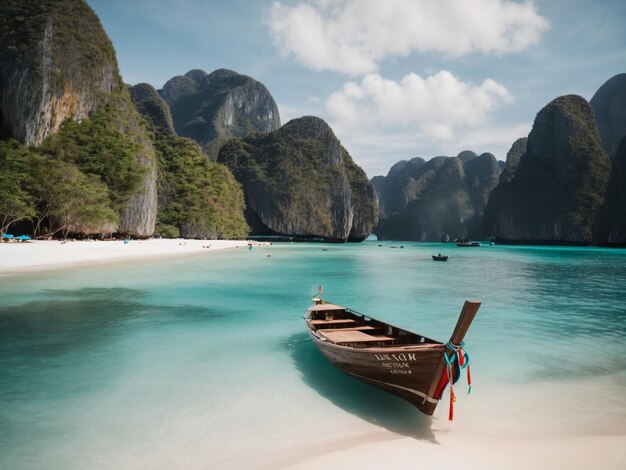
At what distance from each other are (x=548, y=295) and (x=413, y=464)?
656 inches

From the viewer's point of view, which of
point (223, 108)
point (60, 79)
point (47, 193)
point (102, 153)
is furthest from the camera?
point (223, 108)

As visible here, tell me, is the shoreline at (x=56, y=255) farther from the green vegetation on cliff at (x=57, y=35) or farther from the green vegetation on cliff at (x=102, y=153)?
the green vegetation on cliff at (x=57, y=35)

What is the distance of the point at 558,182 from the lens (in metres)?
114

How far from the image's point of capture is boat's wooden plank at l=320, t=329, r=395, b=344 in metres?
6.26

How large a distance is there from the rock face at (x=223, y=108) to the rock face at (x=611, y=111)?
146600 mm

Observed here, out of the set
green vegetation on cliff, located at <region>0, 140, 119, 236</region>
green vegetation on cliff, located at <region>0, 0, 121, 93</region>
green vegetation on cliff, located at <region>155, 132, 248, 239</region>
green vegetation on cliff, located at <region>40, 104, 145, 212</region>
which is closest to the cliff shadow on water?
green vegetation on cliff, located at <region>0, 140, 119, 236</region>

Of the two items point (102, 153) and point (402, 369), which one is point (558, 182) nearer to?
point (102, 153)

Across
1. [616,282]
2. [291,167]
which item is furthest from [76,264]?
[291,167]

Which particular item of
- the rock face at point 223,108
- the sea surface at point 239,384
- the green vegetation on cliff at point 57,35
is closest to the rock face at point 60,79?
the green vegetation on cliff at point 57,35

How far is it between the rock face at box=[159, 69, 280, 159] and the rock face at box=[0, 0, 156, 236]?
102 m

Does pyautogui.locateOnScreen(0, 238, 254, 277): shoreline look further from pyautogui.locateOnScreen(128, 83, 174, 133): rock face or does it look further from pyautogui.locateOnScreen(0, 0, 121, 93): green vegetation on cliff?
pyautogui.locateOnScreen(128, 83, 174, 133): rock face

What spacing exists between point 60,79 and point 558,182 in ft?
415

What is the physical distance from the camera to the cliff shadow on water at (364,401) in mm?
4691

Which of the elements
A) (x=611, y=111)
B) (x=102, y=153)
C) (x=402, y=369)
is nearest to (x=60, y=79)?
(x=102, y=153)
